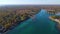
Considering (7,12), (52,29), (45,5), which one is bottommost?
(52,29)

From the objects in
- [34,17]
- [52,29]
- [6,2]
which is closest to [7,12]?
[6,2]

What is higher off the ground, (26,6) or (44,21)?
(26,6)

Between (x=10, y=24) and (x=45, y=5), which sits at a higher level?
(x=45, y=5)

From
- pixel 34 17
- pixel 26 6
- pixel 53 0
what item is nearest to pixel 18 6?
pixel 26 6

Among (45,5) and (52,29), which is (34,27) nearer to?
(52,29)

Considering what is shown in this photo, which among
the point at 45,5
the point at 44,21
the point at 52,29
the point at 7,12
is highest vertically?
the point at 45,5

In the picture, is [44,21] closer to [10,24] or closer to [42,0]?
[42,0]
